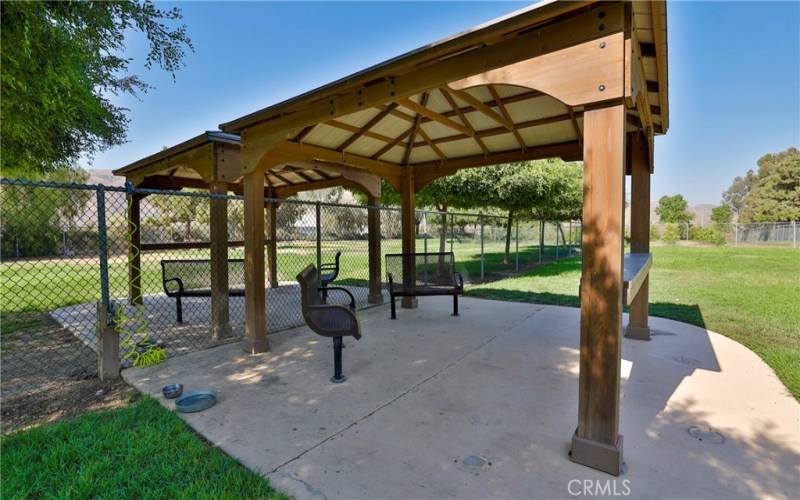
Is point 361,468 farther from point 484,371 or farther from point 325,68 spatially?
point 325,68

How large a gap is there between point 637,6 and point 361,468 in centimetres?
315

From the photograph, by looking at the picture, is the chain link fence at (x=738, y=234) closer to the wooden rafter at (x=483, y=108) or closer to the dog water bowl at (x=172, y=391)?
the wooden rafter at (x=483, y=108)

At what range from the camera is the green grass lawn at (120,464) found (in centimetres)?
185

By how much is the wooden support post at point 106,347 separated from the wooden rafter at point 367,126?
11.0 feet

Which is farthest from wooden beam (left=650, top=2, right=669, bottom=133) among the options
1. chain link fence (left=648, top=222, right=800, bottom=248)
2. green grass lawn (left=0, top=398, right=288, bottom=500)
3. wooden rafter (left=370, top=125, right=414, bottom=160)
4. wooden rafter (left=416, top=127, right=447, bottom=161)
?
chain link fence (left=648, top=222, right=800, bottom=248)

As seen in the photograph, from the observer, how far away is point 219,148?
4.69 m

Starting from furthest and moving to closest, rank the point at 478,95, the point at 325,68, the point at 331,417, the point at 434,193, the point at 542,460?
the point at 434,193 < the point at 325,68 < the point at 478,95 < the point at 331,417 < the point at 542,460

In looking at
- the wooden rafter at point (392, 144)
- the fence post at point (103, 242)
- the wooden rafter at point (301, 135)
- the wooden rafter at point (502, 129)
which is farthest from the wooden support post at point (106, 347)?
the wooden rafter at point (502, 129)

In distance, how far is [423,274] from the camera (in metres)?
6.54

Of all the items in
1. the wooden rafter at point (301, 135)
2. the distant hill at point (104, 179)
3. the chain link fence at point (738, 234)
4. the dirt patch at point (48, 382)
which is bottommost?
the dirt patch at point (48, 382)

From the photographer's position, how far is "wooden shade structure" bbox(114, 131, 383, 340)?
4.71 meters

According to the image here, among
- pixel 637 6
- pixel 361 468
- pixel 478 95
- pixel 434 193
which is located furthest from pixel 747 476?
pixel 434 193

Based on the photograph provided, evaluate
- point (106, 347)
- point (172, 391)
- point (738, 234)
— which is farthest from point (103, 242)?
point (738, 234)

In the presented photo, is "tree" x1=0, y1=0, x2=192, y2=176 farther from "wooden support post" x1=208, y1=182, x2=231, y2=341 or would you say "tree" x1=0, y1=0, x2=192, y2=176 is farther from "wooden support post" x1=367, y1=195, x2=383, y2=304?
"wooden support post" x1=367, y1=195, x2=383, y2=304
